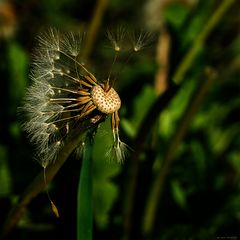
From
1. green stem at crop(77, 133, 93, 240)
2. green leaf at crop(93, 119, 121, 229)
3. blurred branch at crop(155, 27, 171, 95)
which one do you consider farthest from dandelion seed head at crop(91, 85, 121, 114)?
blurred branch at crop(155, 27, 171, 95)

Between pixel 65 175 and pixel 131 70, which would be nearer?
pixel 65 175

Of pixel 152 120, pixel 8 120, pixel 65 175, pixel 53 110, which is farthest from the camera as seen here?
pixel 8 120

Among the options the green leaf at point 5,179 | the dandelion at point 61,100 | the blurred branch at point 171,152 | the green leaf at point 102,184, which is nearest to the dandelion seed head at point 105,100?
the dandelion at point 61,100

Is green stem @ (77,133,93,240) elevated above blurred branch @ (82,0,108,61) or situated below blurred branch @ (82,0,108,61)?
below

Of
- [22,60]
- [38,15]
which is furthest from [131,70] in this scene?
[38,15]

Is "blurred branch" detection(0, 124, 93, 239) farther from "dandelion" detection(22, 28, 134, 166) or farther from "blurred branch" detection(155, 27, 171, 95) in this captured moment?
"blurred branch" detection(155, 27, 171, 95)

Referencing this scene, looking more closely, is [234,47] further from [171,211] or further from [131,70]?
[171,211]

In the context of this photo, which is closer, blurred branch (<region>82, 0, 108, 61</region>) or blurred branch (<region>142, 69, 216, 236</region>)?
blurred branch (<region>142, 69, 216, 236</region>)

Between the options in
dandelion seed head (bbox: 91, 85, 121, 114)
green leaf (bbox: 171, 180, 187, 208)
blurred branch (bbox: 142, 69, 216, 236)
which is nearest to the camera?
dandelion seed head (bbox: 91, 85, 121, 114)
